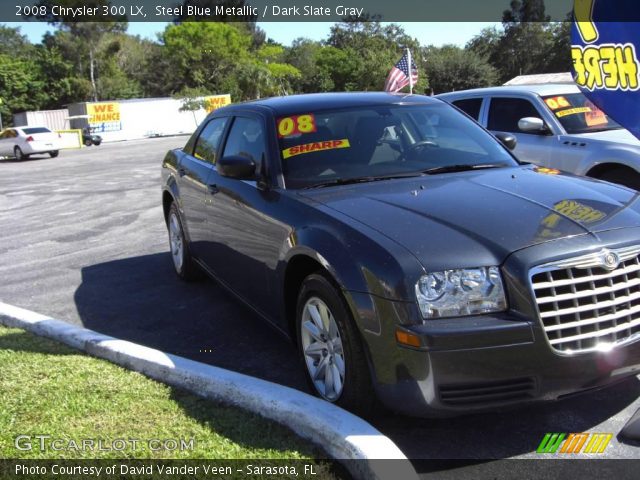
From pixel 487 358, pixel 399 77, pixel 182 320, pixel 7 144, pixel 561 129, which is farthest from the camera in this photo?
pixel 7 144

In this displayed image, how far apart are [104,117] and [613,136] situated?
47616 mm

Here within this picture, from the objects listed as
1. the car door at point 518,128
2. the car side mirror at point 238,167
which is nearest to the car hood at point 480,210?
the car side mirror at point 238,167

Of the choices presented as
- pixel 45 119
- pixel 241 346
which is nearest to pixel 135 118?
pixel 45 119

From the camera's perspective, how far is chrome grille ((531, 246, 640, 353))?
306 cm

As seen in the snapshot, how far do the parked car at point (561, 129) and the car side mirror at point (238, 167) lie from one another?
14.2ft

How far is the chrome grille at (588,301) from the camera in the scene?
306cm

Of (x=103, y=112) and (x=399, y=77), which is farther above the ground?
(x=399, y=77)

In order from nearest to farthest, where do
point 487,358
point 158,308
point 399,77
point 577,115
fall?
point 487,358, point 158,308, point 577,115, point 399,77

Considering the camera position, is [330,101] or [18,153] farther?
[18,153]

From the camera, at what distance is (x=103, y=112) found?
50.3m

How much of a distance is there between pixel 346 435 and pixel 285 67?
81680mm

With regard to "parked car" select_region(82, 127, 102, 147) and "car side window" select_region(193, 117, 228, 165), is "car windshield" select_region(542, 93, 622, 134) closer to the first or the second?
"car side window" select_region(193, 117, 228, 165)

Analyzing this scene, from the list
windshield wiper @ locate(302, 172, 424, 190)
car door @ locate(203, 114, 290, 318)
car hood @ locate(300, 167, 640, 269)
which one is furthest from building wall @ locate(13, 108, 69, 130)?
car hood @ locate(300, 167, 640, 269)

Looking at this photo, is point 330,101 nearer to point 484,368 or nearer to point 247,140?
point 247,140
